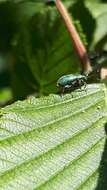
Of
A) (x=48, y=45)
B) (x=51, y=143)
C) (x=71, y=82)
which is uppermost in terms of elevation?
(x=48, y=45)

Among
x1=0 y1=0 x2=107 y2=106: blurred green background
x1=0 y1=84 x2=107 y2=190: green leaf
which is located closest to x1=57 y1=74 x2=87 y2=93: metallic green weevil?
x1=0 y1=84 x2=107 y2=190: green leaf

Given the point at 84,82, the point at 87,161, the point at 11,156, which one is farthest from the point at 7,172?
the point at 84,82

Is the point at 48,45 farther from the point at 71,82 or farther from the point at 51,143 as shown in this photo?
the point at 51,143

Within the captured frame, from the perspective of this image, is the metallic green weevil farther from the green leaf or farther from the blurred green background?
the blurred green background

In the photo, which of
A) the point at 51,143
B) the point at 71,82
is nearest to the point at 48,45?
the point at 71,82

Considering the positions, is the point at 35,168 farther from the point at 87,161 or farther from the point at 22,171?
the point at 87,161

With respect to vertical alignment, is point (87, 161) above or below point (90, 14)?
below

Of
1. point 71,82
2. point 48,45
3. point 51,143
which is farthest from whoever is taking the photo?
point 48,45

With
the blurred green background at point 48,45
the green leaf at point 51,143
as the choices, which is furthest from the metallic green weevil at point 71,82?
the blurred green background at point 48,45
